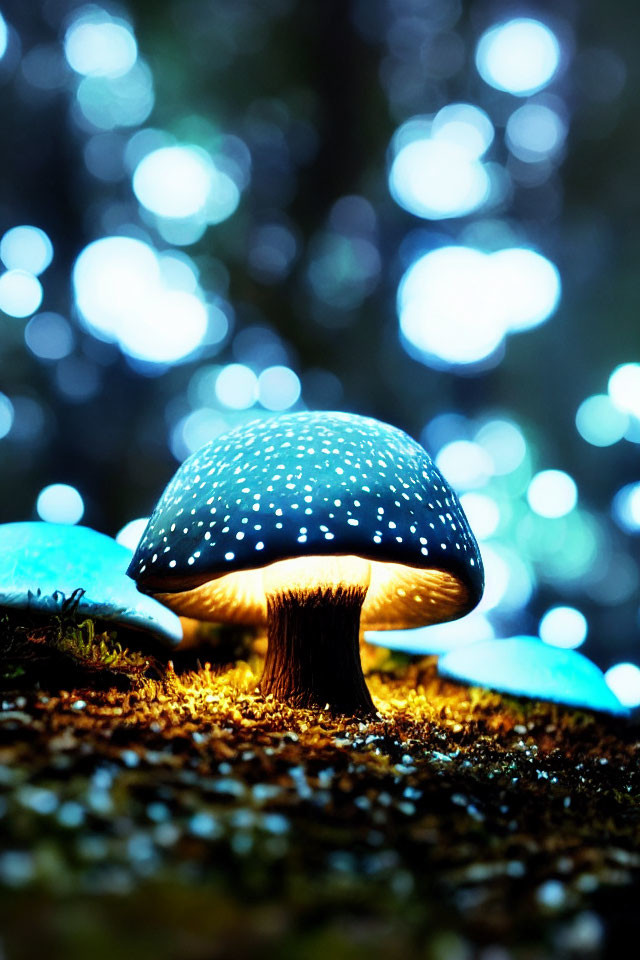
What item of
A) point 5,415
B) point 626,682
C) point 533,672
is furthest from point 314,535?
point 5,415

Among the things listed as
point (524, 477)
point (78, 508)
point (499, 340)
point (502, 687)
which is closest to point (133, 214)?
point (78, 508)

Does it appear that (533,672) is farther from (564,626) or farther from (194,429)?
(194,429)

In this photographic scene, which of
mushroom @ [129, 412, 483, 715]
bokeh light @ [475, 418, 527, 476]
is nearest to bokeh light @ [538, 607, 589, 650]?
bokeh light @ [475, 418, 527, 476]

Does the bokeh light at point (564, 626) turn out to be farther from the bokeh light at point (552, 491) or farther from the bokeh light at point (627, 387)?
the bokeh light at point (627, 387)

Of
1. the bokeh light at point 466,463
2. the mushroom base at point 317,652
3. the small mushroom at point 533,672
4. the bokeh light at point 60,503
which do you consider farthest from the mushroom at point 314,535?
the bokeh light at point 466,463

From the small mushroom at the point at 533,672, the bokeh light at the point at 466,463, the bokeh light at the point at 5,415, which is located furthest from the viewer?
the bokeh light at the point at 466,463
